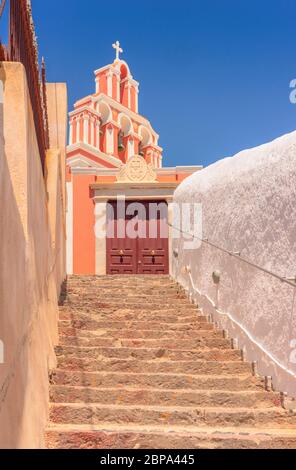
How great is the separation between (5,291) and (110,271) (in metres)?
9.52

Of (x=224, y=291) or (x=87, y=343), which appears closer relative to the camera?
(x=87, y=343)

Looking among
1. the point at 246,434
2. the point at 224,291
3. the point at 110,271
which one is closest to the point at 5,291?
the point at 246,434

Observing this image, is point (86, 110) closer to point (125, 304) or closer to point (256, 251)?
point (125, 304)

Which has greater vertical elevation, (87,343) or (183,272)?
(183,272)

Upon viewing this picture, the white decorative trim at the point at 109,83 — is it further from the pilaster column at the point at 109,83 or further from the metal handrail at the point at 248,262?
the metal handrail at the point at 248,262

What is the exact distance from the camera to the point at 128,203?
1223 cm

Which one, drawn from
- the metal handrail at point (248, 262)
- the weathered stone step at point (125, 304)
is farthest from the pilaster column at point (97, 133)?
the weathered stone step at point (125, 304)

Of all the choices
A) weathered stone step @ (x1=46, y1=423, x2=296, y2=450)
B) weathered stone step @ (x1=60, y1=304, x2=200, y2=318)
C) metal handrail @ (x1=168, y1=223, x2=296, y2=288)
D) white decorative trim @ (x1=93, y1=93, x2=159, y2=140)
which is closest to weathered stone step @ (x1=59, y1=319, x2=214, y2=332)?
weathered stone step @ (x1=60, y1=304, x2=200, y2=318)

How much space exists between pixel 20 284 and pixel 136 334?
274cm

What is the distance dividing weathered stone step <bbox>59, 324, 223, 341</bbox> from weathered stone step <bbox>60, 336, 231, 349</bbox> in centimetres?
10

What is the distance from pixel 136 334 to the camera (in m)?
5.48

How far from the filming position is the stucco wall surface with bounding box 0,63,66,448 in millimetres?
2422
